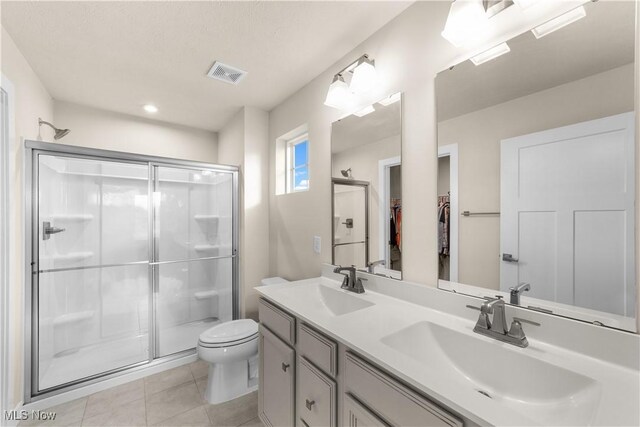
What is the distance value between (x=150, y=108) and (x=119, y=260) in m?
1.57

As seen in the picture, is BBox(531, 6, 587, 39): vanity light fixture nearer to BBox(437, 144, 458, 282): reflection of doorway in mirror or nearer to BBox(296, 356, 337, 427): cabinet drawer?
BBox(437, 144, 458, 282): reflection of doorway in mirror

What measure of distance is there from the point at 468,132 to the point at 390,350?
3.26ft

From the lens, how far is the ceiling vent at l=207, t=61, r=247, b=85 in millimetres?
1988

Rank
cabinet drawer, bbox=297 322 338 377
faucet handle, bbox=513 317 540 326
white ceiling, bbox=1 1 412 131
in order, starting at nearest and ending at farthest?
faucet handle, bbox=513 317 540 326, cabinet drawer, bbox=297 322 338 377, white ceiling, bbox=1 1 412 131

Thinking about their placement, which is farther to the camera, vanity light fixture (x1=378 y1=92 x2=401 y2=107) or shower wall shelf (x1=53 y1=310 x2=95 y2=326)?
shower wall shelf (x1=53 y1=310 x2=95 y2=326)

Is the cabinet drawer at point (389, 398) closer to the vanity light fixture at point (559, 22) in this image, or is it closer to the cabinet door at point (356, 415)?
the cabinet door at point (356, 415)

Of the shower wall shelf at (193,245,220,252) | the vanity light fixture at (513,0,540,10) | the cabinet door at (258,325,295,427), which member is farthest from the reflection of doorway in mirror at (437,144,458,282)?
the shower wall shelf at (193,245,220,252)

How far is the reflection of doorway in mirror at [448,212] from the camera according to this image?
1238mm

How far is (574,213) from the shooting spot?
90cm

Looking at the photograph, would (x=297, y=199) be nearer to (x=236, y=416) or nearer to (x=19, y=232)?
(x=236, y=416)

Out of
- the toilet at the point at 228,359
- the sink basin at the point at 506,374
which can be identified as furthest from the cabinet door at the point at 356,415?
the toilet at the point at 228,359

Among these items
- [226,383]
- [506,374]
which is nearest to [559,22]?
[506,374]

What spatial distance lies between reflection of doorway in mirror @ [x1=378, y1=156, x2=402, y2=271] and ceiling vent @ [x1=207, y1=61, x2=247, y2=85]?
1385 mm

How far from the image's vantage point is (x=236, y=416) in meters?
1.76
